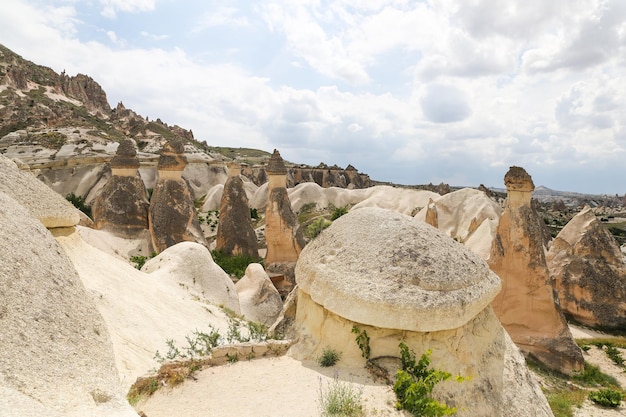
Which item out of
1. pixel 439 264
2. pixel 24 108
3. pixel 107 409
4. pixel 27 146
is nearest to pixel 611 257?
pixel 439 264

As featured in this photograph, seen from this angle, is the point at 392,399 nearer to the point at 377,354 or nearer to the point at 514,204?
the point at 377,354

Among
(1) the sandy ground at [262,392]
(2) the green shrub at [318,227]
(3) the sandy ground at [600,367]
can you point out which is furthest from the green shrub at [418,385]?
(3) the sandy ground at [600,367]

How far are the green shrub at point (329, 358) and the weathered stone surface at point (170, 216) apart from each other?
1282cm

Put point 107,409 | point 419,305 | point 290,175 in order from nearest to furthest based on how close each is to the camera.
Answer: point 107,409, point 419,305, point 290,175

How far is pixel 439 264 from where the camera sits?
631 centimetres

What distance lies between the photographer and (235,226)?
2203 cm

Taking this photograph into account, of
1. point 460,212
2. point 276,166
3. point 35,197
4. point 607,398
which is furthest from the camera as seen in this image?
point 460,212

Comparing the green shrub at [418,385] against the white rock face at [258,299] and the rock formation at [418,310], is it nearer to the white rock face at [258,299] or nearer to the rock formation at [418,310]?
the rock formation at [418,310]

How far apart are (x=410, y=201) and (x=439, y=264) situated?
36822 mm

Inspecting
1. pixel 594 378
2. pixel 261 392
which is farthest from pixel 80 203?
pixel 594 378

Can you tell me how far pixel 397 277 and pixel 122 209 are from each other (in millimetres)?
15201

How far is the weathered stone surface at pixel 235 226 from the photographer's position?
859 inches

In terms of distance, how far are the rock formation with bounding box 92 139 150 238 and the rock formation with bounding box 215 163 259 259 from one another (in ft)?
13.4

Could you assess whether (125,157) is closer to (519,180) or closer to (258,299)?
(258,299)
